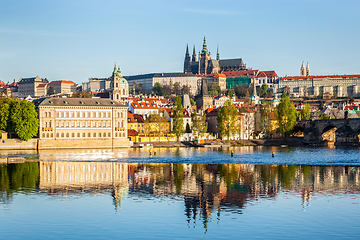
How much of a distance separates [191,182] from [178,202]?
8689 millimetres

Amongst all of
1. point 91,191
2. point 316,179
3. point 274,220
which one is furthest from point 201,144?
point 274,220

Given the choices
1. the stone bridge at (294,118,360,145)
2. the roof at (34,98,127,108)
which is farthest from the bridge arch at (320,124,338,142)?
the roof at (34,98,127,108)

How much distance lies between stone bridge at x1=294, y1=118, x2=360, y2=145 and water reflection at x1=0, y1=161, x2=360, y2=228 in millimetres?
50975

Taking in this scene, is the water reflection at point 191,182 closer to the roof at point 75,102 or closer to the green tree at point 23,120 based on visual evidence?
the green tree at point 23,120

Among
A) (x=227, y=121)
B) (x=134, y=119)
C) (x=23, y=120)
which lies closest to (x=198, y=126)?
(x=227, y=121)

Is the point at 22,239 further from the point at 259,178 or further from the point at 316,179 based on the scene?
the point at 316,179

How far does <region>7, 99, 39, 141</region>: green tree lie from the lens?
7749cm

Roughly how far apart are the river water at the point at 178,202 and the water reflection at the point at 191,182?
58 millimetres

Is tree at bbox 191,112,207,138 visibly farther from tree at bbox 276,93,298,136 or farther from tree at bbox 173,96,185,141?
tree at bbox 276,93,298,136

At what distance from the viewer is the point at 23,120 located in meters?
78.4

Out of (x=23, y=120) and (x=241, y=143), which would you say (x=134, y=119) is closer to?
(x=241, y=143)

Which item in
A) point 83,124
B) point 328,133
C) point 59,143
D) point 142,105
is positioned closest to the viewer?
point 59,143

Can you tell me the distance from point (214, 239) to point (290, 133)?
280 feet

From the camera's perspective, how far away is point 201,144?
9300 cm
